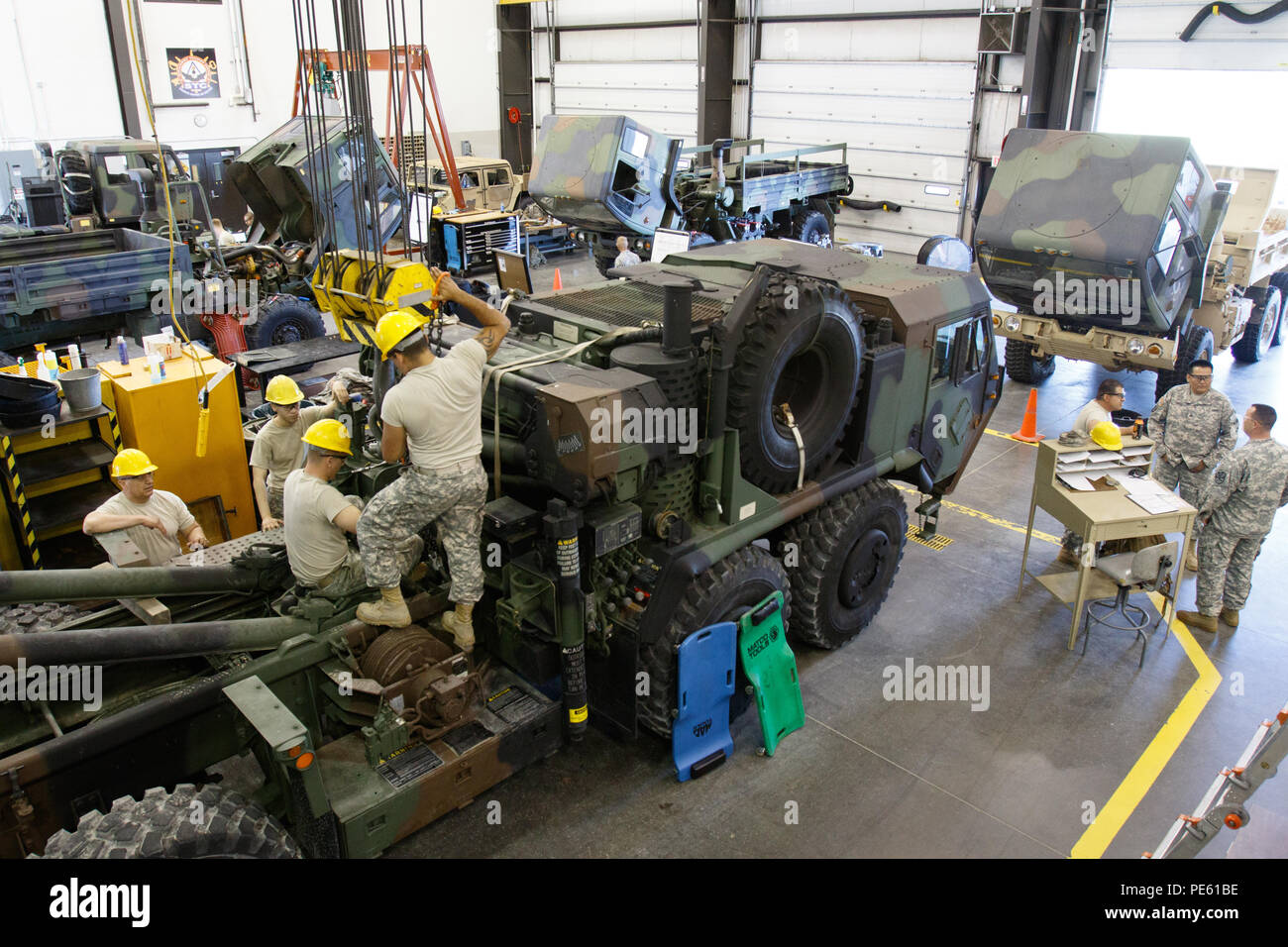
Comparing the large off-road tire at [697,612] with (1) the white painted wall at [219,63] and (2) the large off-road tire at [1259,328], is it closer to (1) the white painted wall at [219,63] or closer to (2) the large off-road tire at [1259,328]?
A: (2) the large off-road tire at [1259,328]

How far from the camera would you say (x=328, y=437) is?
507 cm

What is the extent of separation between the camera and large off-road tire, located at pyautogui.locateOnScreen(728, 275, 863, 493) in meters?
5.47

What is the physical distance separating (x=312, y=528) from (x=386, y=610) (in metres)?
0.59

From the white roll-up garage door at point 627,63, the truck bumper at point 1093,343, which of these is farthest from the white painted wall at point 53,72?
the truck bumper at point 1093,343

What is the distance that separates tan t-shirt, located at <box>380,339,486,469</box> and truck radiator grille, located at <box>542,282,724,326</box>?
1.32m

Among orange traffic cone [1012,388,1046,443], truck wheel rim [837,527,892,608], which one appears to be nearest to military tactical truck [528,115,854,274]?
orange traffic cone [1012,388,1046,443]

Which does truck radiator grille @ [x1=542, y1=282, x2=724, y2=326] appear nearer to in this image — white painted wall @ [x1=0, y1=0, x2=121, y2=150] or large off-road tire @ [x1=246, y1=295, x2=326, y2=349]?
large off-road tire @ [x1=246, y1=295, x2=326, y2=349]

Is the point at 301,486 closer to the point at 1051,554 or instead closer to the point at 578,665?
the point at 578,665

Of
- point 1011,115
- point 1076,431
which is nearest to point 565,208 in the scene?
point 1011,115

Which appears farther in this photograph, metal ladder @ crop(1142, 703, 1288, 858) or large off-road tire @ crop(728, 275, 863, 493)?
large off-road tire @ crop(728, 275, 863, 493)

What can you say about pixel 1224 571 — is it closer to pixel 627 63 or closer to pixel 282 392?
pixel 282 392

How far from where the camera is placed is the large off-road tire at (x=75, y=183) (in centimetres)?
1281

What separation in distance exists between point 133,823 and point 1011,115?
16.4 m

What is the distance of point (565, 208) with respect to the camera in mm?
15125
